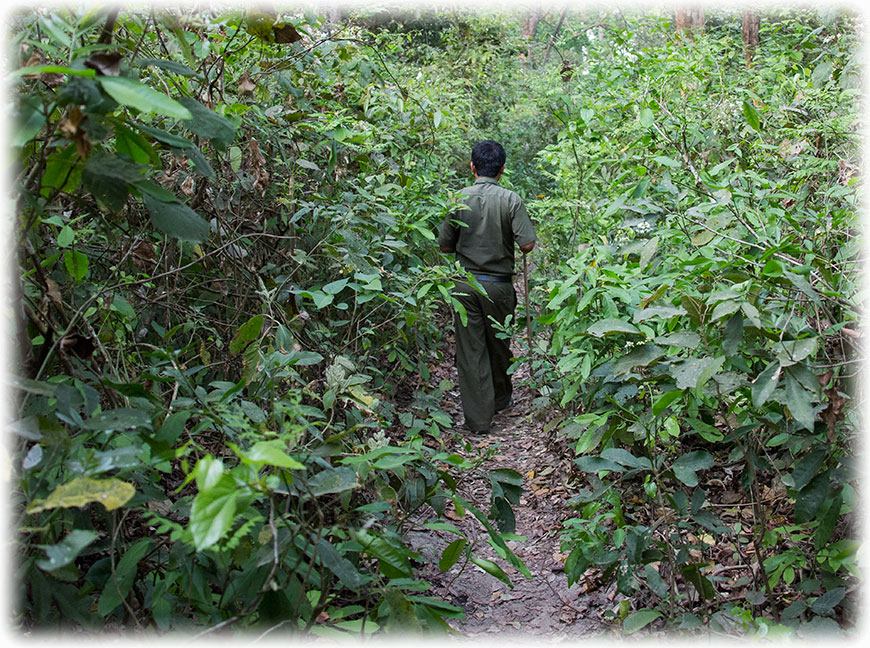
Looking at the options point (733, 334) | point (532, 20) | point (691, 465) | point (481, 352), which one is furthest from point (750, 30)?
point (532, 20)

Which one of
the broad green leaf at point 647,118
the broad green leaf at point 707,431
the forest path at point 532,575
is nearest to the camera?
the broad green leaf at point 707,431

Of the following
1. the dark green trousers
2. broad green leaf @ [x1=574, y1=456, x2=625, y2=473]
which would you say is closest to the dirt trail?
broad green leaf @ [x1=574, y1=456, x2=625, y2=473]

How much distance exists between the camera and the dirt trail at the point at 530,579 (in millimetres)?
2926

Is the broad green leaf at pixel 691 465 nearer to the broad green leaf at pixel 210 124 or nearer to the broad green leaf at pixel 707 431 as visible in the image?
the broad green leaf at pixel 707 431

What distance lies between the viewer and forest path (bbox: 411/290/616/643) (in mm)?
2920

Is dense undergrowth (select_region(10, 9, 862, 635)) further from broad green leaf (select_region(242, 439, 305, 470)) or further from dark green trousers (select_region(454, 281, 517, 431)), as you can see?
dark green trousers (select_region(454, 281, 517, 431))

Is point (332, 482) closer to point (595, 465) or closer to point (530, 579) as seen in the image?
point (595, 465)

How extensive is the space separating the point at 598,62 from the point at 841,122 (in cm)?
331

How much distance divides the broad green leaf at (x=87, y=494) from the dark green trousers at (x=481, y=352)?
407 cm

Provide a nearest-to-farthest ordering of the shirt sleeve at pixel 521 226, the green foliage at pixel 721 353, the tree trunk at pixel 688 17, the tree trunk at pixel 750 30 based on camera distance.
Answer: the green foliage at pixel 721 353
the shirt sleeve at pixel 521 226
the tree trunk at pixel 750 30
the tree trunk at pixel 688 17

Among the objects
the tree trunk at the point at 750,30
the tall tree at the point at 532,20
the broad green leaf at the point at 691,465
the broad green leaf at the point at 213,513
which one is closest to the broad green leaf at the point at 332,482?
the broad green leaf at the point at 213,513

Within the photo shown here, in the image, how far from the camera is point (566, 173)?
5789mm

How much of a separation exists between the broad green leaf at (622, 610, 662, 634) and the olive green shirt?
10.9 feet

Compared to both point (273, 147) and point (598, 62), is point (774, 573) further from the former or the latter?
point (598, 62)
